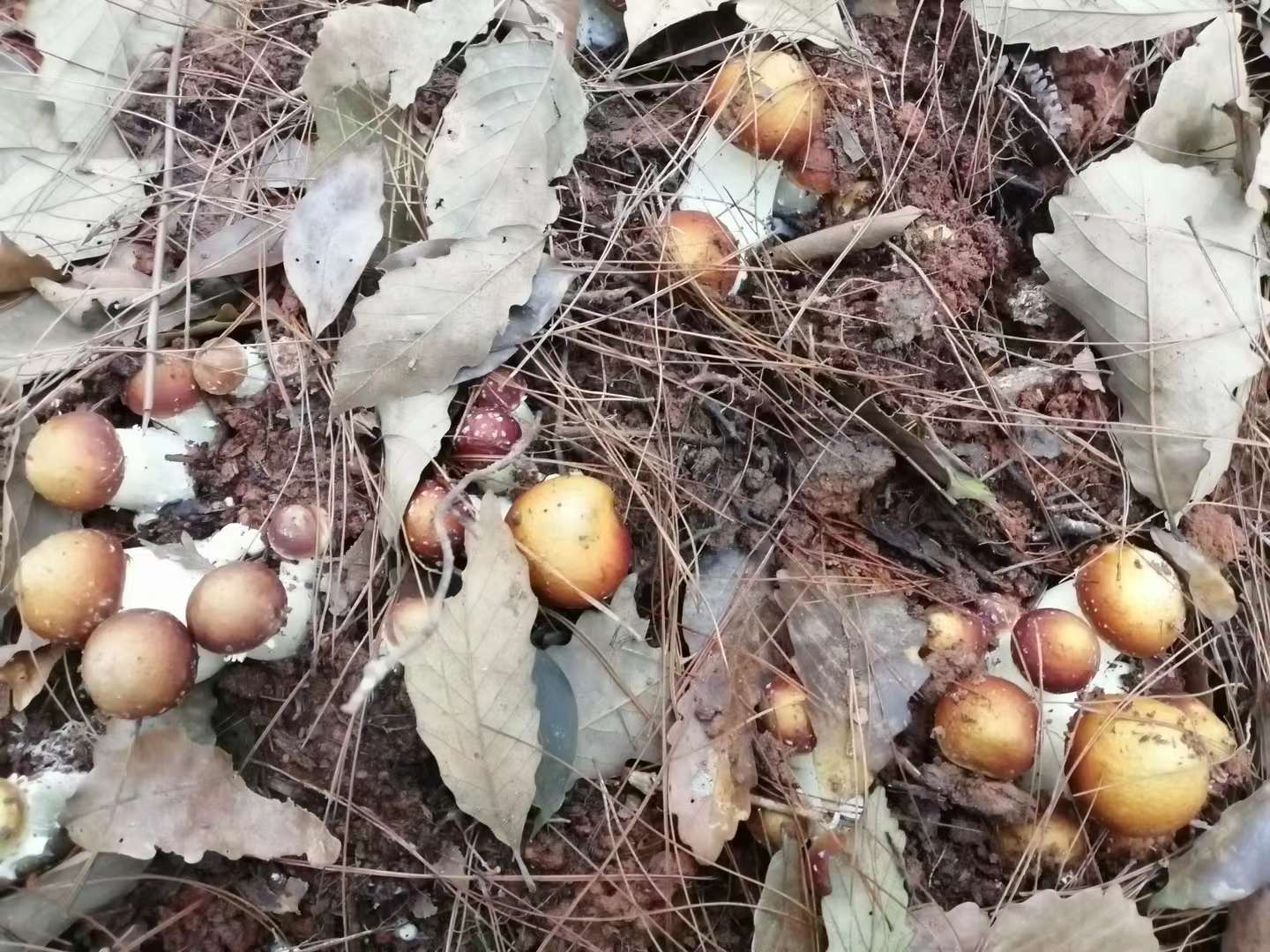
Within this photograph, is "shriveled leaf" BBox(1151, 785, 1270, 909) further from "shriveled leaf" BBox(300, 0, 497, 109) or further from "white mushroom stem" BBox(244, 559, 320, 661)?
"shriveled leaf" BBox(300, 0, 497, 109)

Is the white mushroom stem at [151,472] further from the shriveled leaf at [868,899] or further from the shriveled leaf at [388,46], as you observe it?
the shriveled leaf at [868,899]

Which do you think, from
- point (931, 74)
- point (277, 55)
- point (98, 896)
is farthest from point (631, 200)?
point (98, 896)

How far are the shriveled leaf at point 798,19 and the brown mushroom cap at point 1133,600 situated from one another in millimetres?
1370

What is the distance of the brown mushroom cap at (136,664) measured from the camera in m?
1.52

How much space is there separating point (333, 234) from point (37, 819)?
1.29 meters

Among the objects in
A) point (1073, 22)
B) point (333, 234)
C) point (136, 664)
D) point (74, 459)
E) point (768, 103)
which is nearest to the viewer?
point (136, 664)

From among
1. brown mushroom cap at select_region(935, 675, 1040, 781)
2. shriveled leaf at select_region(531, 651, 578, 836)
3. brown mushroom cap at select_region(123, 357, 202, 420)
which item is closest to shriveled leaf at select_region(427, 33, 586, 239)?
brown mushroom cap at select_region(123, 357, 202, 420)

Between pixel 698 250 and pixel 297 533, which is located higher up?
pixel 698 250

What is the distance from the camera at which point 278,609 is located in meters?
1.65

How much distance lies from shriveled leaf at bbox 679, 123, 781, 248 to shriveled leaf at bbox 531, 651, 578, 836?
3.62ft

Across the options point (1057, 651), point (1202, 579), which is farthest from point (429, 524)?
point (1202, 579)

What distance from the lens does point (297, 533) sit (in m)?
1.76

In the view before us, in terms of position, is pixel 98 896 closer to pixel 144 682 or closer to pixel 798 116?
pixel 144 682

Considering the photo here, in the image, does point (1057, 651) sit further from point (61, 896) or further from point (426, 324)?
point (61, 896)
